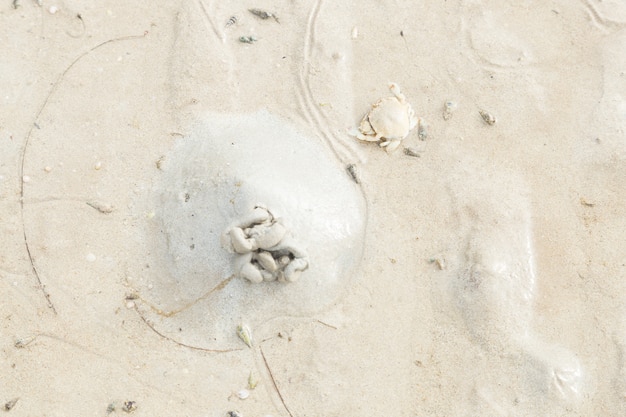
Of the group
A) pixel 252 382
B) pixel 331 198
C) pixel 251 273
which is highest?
pixel 331 198

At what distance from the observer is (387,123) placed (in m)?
3.97

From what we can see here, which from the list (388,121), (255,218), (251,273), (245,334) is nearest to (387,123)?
(388,121)

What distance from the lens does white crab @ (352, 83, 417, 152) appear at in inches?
157

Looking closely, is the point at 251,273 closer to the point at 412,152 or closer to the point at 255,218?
the point at 255,218

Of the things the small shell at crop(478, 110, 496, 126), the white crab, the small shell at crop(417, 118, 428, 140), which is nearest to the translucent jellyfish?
the white crab

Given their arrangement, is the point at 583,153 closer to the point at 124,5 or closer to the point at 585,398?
the point at 585,398

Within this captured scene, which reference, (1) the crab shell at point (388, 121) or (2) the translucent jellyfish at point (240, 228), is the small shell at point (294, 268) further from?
(1) the crab shell at point (388, 121)

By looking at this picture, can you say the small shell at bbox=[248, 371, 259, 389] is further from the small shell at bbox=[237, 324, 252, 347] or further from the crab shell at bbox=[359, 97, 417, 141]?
the crab shell at bbox=[359, 97, 417, 141]

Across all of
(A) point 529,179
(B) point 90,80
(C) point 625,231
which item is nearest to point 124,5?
(B) point 90,80

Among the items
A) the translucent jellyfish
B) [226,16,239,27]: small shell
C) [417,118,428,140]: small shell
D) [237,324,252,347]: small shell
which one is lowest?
[237,324,252,347]: small shell

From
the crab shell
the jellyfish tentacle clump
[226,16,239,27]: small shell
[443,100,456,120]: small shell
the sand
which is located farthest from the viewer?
[226,16,239,27]: small shell

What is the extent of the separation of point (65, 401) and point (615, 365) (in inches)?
139

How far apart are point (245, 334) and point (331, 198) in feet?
3.52

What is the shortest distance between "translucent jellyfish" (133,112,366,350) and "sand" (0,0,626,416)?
0.04m
